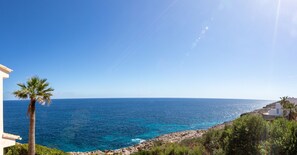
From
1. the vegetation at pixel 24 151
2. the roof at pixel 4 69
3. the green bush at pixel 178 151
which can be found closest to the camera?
the roof at pixel 4 69

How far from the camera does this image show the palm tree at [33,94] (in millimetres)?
18328

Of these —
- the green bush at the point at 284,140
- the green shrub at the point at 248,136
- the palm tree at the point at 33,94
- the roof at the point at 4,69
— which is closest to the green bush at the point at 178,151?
the green shrub at the point at 248,136

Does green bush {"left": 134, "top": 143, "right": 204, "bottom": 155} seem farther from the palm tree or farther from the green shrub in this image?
the palm tree

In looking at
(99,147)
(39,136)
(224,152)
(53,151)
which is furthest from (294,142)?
(39,136)

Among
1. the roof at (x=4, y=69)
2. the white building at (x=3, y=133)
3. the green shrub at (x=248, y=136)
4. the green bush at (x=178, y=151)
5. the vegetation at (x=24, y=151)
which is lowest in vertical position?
the vegetation at (x=24, y=151)

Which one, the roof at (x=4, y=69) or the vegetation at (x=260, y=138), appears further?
the vegetation at (x=260, y=138)

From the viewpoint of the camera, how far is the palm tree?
60.1ft

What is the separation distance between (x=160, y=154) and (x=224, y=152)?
4.41 metres

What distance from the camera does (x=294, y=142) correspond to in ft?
36.2

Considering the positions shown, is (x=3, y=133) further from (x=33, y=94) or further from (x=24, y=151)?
(x=24, y=151)

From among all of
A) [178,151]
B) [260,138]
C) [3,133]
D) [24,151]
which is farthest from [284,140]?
[24,151]

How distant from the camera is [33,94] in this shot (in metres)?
18.8

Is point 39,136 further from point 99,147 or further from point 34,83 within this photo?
point 34,83

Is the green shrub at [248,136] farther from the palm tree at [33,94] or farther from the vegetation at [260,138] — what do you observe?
the palm tree at [33,94]
